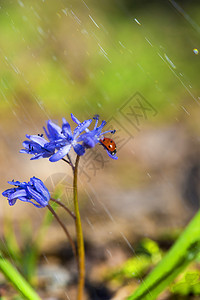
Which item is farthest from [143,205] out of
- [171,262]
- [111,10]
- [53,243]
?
[111,10]

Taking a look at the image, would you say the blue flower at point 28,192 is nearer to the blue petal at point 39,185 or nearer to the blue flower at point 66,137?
the blue petal at point 39,185

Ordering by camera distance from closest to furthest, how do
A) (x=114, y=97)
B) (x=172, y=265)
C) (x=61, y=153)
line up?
(x=61, y=153) < (x=172, y=265) < (x=114, y=97)

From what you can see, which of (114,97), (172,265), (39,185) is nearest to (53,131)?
(39,185)

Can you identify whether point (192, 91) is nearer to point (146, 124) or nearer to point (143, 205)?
point (146, 124)

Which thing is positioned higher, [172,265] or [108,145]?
[108,145]

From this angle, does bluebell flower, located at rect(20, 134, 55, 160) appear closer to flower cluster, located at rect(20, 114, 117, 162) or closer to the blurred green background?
flower cluster, located at rect(20, 114, 117, 162)

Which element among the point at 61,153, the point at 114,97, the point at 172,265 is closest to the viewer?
the point at 61,153

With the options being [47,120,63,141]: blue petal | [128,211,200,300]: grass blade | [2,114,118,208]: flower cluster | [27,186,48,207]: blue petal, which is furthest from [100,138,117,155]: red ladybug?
[128,211,200,300]: grass blade

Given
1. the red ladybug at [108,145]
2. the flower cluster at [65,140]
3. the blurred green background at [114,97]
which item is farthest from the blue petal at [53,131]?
the blurred green background at [114,97]

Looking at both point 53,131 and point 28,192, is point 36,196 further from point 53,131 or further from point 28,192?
point 53,131
